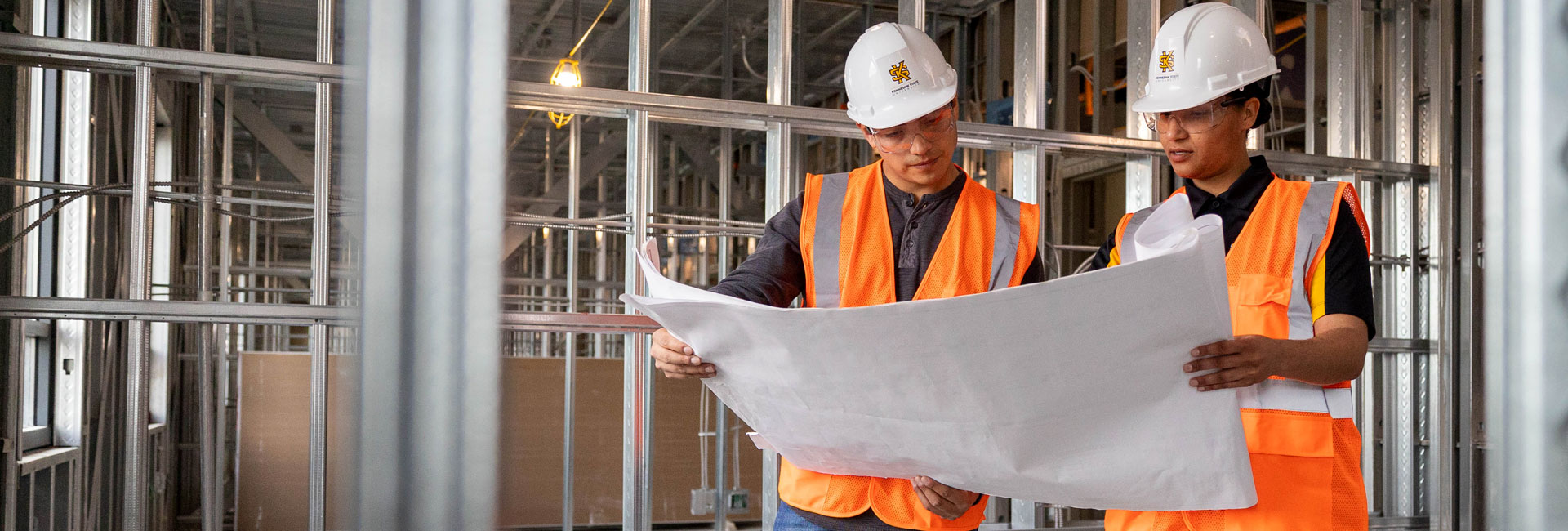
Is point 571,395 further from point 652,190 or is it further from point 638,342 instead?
point 652,190

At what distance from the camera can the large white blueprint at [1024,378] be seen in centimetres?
148

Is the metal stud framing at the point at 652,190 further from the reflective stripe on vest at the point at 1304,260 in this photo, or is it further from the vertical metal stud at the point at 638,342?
the reflective stripe on vest at the point at 1304,260

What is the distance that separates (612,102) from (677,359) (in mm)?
2202

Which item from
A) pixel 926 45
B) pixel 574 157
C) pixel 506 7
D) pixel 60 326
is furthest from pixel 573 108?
pixel 574 157

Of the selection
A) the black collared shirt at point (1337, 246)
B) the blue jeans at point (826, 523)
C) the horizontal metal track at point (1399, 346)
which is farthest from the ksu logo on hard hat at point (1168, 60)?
the horizontal metal track at point (1399, 346)

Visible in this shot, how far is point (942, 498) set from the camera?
194 centimetres

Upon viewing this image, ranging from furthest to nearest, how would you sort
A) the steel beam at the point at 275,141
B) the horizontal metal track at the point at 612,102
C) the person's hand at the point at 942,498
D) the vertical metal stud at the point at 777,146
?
1. the steel beam at the point at 275,141
2. the vertical metal stud at the point at 777,146
3. the horizontal metal track at the point at 612,102
4. the person's hand at the point at 942,498

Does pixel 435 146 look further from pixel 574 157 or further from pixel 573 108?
pixel 574 157

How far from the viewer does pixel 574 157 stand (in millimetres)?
8500

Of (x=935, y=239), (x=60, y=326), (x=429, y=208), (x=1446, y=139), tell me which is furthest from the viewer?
(x=60, y=326)

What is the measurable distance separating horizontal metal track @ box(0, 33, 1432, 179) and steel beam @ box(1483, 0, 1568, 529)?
288 centimetres

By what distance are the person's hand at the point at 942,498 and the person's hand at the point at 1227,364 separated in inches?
19.4

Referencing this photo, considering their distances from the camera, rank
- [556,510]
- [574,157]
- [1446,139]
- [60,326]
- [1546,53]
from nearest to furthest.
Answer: [1546,53]
[1446,139]
[60,326]
[556,510]
[574,157]

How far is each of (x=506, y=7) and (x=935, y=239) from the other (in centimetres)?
152
